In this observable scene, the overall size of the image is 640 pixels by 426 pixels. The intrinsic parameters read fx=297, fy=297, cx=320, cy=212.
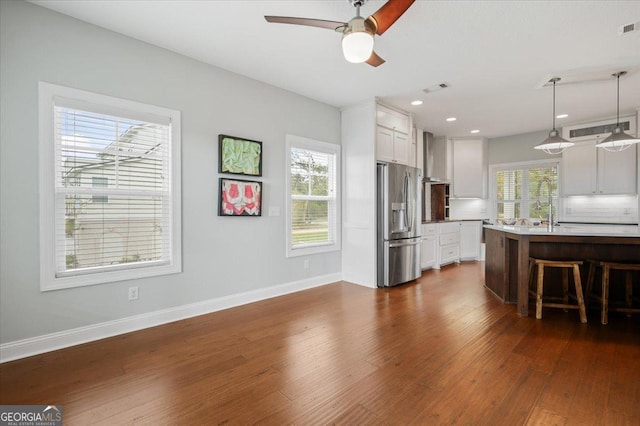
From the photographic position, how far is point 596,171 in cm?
548

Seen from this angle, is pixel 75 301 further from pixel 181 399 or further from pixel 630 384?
pixel 630 384

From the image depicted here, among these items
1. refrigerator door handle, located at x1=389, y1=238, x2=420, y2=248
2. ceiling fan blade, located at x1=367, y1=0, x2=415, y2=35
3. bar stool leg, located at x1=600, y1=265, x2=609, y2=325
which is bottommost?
bar stool leg, located at x1=600, y1=265, x2=609, y2=325

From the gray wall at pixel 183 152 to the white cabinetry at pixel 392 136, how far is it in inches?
33.6

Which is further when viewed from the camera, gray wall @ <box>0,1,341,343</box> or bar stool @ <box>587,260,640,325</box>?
bar stool @ <box>587,260,640,325</box>

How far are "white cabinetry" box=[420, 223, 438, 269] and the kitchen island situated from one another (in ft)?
4.98

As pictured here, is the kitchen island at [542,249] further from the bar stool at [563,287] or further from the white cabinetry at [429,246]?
the white cabinetry at [429,246]

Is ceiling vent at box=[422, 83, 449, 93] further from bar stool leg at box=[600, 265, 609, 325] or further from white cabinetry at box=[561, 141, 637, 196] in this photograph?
white cabinetry at box=[561, 141, 637, 196]

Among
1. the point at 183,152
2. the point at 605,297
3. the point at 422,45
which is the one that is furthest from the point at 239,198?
the point at 605,297

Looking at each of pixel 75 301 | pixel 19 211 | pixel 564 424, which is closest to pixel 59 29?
pixel 19 211

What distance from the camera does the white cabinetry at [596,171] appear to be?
5.14 meters

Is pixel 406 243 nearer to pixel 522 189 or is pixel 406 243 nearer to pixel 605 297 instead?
pixel 605 297

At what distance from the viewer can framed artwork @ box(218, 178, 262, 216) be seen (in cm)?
349

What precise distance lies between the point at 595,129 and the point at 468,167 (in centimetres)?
220

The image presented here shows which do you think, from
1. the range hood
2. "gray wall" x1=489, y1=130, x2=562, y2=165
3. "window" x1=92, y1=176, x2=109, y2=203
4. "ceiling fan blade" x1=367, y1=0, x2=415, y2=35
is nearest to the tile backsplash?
"gray wall" x1=489, y1=130, x2=562, y2=165
